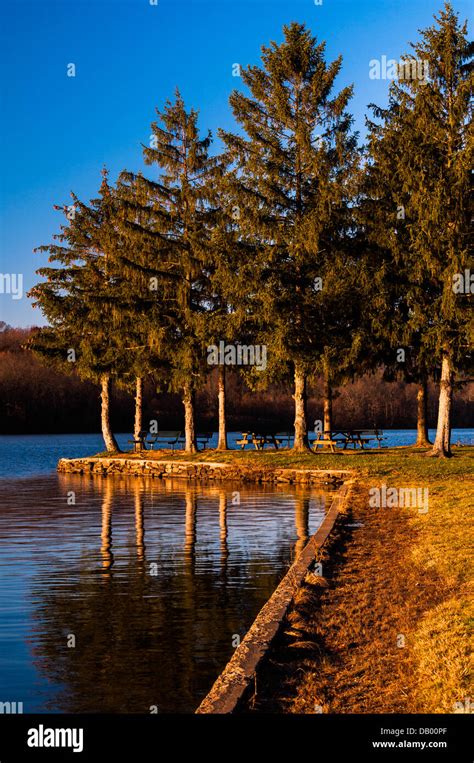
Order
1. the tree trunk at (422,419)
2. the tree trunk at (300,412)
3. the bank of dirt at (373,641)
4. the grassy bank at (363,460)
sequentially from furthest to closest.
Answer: the tree trunk at (422,419) < the tree trunk at (300,412) < the grassy bank at (363,460) < the bank of dirt at (373,641)

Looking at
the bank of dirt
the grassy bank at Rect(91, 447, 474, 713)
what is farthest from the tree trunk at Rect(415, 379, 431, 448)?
the bank of dirt

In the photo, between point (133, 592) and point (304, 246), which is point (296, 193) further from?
point (133, 592)

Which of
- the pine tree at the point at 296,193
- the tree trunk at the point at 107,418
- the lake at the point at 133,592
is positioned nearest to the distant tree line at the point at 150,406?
the tree trunk at the point at 107,418

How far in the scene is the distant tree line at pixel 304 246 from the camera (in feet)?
102

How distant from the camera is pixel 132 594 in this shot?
11.5 meters

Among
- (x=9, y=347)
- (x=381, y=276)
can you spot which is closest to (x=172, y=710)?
(x=381, y=276)

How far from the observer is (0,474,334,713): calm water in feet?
25.8

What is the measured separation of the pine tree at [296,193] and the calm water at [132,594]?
1122 cm

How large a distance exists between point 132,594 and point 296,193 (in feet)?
85.4

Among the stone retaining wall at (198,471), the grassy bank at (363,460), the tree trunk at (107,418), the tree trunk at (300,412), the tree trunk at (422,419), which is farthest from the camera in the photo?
the tree trunk at (107,418)

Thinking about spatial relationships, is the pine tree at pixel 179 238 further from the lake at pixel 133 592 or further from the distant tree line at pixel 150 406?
the distant tree line at pixel 150 406

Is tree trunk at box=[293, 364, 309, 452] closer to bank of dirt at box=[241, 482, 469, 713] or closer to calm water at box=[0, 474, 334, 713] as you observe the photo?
calm water at box=[0, 474, 334, 713]

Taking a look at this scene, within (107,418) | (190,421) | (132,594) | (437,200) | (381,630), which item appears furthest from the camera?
(107,418)

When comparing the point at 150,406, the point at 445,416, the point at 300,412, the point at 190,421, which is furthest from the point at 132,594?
the point at 150,406
